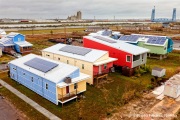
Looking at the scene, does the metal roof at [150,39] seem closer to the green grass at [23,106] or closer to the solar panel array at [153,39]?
the solar panel array at [153,39]

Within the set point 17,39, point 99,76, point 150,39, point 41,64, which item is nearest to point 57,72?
point 41,64

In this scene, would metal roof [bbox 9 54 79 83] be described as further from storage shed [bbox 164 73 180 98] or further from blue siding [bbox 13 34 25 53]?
blue siding [bbox 13 34 25 53]

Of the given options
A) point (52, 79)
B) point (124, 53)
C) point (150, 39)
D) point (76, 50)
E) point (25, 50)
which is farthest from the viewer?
point (25, 50)

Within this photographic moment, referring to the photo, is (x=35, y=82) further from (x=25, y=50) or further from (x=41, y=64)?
(x=25, y=50)

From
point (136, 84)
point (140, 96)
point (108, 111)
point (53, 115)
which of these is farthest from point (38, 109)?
point (136, 84)

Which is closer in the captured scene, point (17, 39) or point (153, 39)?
point (153, 39)

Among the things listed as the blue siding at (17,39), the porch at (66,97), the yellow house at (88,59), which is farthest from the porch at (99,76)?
the blue siding at (17,39)

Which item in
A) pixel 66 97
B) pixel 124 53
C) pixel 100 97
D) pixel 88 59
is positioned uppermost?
pixel 124 53

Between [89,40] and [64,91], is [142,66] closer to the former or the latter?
[89,40]
